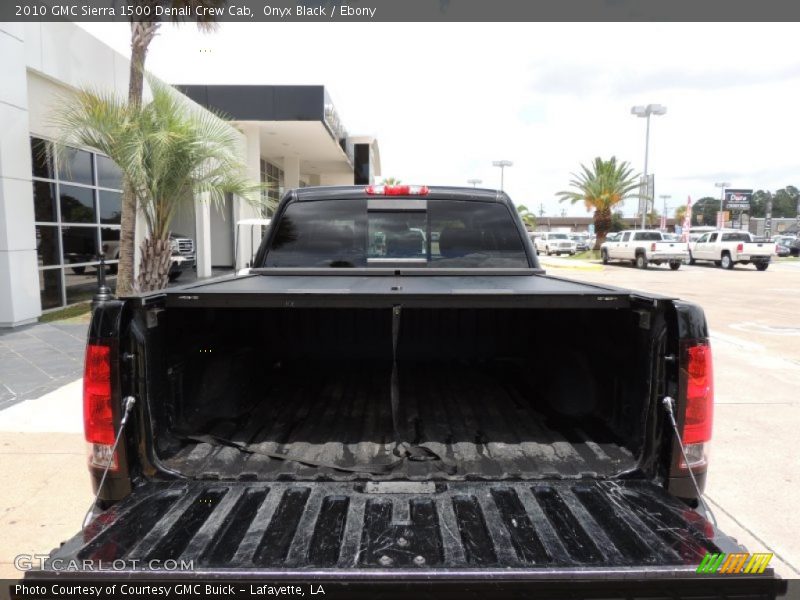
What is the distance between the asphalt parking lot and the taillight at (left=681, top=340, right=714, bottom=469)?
1.55 m

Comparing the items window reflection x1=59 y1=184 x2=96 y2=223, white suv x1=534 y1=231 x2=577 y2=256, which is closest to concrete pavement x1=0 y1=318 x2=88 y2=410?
window reflection x1=59 y1=184 x2=96 y2=223

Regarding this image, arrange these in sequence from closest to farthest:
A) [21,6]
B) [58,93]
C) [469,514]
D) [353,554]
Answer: [353,554] → [469,514] → [21,6] → [58,93]

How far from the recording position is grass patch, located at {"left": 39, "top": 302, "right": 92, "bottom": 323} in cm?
1070

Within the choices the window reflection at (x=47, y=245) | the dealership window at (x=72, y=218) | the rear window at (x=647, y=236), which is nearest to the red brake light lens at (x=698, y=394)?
the dealership window at (x=72, y=218)

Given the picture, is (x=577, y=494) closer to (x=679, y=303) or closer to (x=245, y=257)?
(x=679, y=303)

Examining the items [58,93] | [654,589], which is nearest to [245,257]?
[58,93]

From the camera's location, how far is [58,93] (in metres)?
11.3

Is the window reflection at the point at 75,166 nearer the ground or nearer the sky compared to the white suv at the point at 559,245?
nearer the sky

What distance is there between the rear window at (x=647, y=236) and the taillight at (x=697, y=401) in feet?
100

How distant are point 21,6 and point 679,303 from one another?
1191 centimetres

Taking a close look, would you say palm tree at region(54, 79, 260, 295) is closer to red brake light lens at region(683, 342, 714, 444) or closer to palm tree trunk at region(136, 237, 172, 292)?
palm tree trunk at region(136, 237, 172, 292)

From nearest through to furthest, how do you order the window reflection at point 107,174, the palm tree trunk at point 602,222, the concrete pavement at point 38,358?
1. the concrete pavement at point 38,358
2. the window reflection at point 107,174
3. the palm tree trunk at point 602,222

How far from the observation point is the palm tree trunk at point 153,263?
10.6 metres

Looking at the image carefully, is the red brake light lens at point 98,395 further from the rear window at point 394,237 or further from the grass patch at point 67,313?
the grass patch at point 67,313
